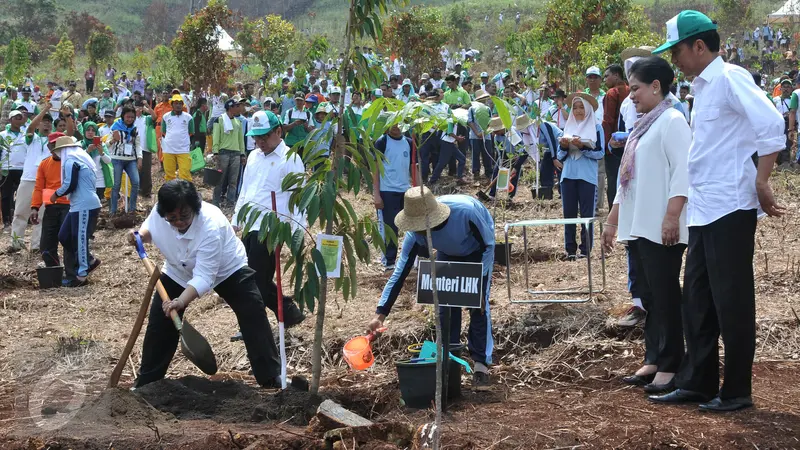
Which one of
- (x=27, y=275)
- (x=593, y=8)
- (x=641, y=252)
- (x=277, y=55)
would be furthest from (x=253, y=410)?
(x=277, y=55)

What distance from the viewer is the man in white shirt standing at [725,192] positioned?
14.1 ft

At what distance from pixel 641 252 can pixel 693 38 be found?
1.29m

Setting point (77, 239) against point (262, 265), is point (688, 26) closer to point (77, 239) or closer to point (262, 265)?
point (262, 265)

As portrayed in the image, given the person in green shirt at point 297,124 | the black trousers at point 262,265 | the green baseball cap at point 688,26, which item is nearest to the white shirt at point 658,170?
the green baseball cap at point 688,26

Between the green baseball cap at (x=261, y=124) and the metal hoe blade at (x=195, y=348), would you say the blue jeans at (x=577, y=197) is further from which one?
the metal hoe blade at (x=195, y=348)

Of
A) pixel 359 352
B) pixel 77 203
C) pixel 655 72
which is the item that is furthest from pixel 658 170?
pixel 77 203

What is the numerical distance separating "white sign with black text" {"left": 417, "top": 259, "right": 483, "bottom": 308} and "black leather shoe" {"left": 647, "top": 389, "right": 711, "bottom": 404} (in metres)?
1.13

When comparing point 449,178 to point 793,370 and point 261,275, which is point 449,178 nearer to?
point 261,275

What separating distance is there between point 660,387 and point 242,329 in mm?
2844

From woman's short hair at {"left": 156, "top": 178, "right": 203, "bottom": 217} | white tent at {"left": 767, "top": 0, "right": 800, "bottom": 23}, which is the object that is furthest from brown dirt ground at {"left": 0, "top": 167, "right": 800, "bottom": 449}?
white tent at {"left": 767, "top": 0, "right": 800, "bottom": 23}

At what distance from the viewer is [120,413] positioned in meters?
5.64

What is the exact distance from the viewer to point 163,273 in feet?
20.5

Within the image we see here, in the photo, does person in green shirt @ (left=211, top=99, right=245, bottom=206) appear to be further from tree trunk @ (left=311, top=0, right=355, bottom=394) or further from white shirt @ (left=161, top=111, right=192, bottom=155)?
tree trunk @ (left=311, top=0, right=355, bottom=394)

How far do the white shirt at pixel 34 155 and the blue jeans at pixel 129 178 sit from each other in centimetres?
130
